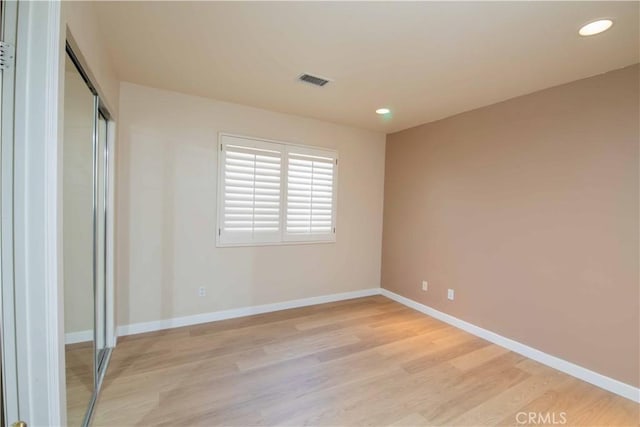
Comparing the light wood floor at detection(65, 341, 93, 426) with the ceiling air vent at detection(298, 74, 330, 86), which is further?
the ceiling air vent at detection(298, 74, 330, 86)

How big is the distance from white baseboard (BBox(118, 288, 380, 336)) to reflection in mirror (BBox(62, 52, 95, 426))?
102 cm

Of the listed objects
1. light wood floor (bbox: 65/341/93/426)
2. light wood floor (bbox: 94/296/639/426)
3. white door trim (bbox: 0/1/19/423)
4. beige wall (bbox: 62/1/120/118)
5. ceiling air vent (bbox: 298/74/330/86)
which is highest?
ceiling air vent (bbox: 298/74/330/86)

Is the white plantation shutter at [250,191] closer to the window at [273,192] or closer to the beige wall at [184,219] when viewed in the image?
the window at [273,192]

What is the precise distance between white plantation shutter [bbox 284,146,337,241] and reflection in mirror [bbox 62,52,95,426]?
211 centimetres

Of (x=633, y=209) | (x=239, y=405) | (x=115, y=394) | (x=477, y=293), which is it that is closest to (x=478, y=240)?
(x=477, y=293)

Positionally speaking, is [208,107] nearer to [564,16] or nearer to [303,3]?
[303,3]

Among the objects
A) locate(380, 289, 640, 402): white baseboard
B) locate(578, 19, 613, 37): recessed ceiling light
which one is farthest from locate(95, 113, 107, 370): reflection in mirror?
locate(380, 289, 640, 402): white baseboard

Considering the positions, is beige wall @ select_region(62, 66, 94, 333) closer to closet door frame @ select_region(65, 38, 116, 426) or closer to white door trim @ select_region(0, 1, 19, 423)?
closet door frame @ select_region(65, 38, 116, 426)

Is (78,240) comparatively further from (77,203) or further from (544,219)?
(544,219)

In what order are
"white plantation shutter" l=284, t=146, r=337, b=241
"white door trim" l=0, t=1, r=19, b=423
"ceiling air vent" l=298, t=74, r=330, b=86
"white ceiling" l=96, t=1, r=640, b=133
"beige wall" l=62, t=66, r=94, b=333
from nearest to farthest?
"white door trim" l=0, t=1, r=19, b=423
"beige wall" l=62, t=66, r=94, b=333
"white ceiling" l=96, t=1, r=640, b=133
"ceiling air vent" l=298, t=74, r=330, b=86
"white plantation shutter" l=284, t=146, r=337, b=241

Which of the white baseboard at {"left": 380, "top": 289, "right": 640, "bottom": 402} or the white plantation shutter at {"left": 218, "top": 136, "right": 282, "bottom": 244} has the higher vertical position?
the white plantation shutter at {"left": 218, "top": 136, "right": 282, "bottom": 244}

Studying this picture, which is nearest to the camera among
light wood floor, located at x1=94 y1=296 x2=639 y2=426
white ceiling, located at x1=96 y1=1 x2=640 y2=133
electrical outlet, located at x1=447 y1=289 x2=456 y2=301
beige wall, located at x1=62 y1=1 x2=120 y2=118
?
beige wall, located at x1=62 y1=1 x2=120 y2=118

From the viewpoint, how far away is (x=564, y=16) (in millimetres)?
1671

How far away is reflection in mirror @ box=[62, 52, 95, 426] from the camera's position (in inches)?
55.9
